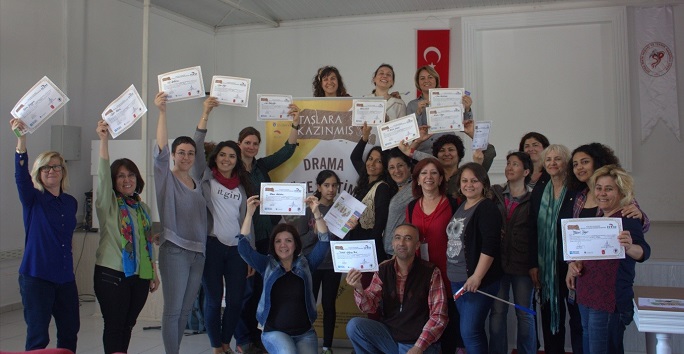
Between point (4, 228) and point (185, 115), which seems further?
point (185, 115)

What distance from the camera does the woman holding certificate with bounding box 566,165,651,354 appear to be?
281 centimetres

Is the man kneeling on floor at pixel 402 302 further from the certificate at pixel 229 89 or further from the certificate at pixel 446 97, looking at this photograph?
the certificate at pixel 229 89

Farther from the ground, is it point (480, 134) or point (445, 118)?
point (445, 118)

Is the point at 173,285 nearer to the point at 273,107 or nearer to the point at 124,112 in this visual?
the point at 124,112

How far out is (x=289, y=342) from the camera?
11.0 feet

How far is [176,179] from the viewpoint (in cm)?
351

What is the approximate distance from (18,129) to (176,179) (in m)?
0.92

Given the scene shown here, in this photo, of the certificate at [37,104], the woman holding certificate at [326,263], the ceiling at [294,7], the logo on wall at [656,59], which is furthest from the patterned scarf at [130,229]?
the logo on wall at [656,59]

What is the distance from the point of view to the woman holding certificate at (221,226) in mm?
3781

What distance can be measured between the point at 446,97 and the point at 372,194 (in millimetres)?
870

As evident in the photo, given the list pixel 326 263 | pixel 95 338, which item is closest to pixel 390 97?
pixel 326 263

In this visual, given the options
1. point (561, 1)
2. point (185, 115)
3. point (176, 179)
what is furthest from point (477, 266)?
point (185, 115)

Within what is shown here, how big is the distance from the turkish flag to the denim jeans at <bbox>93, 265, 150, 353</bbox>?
19.2 feet

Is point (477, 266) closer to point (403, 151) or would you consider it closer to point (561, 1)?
point (403, 151)
